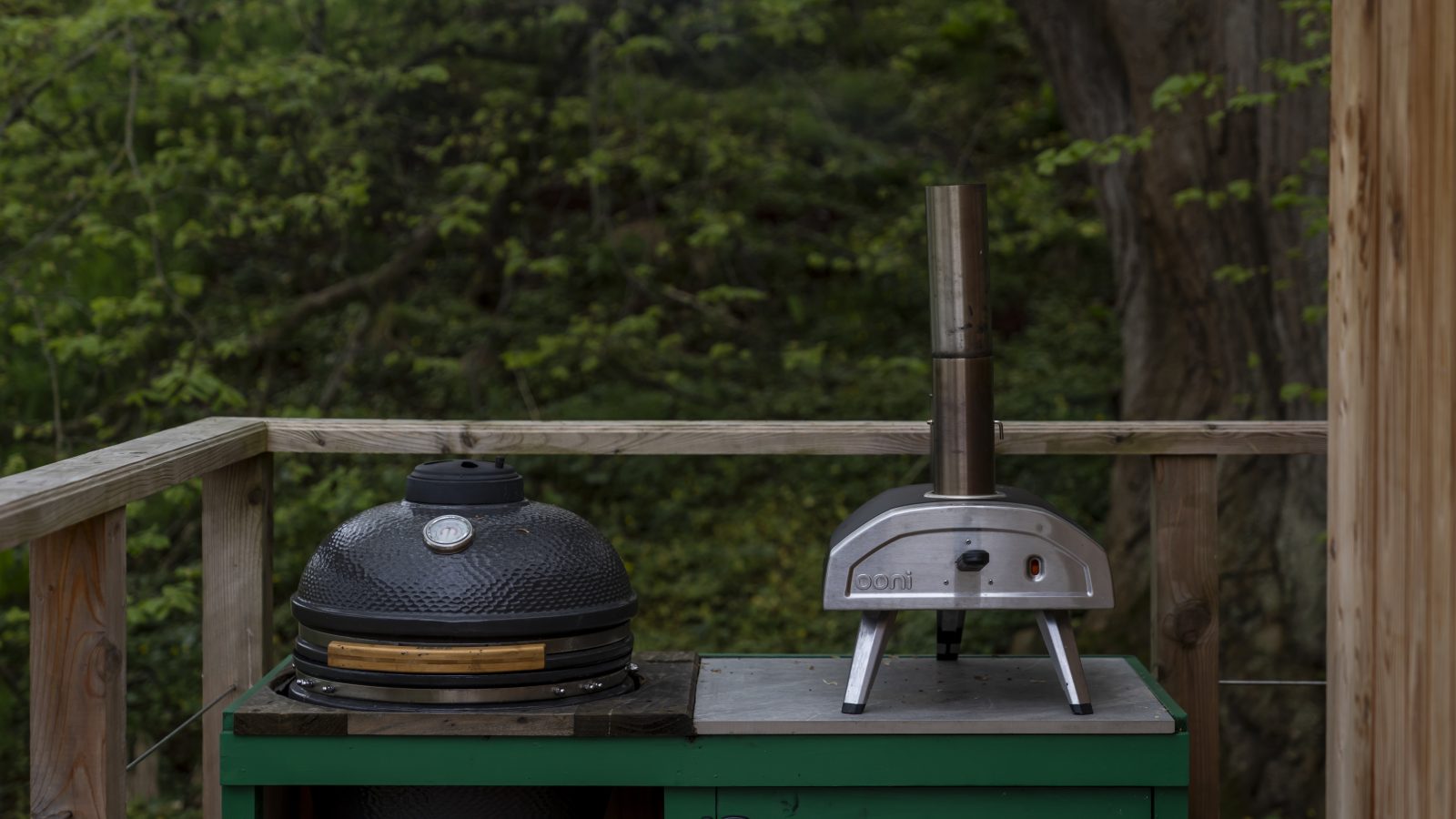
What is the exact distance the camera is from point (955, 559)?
241 cm

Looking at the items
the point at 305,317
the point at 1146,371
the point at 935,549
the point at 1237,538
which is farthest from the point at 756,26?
the point at 935,549

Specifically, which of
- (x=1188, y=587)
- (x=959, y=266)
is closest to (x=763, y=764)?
(x=959, y=266)

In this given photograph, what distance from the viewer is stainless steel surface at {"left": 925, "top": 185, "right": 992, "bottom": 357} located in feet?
8.24

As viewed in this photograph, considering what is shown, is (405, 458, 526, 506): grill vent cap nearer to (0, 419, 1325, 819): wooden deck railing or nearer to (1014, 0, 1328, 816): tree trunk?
(0, 419, 1325, 819): wooden deck railing

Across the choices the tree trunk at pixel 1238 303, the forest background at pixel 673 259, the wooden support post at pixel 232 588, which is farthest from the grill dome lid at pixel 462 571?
the tree trunk at pixel 1238 303

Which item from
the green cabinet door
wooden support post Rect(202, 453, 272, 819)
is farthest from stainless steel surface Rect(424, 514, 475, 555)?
wooden support post Rect(202, 453, 272, 819)

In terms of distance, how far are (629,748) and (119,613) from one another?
833 mm

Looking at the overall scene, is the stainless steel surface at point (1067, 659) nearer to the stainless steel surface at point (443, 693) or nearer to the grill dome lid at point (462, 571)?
the grill dome lid at point (462, 571)

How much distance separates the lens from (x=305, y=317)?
788 centimetres

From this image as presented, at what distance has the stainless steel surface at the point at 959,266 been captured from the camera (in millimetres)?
2512

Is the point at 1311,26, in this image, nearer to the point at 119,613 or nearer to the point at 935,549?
the point at 935,549

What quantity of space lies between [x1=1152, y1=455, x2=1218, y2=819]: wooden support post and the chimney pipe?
2.01 feet

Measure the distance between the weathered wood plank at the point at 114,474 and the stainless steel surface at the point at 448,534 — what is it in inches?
17.5

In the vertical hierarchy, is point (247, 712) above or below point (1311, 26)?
below
